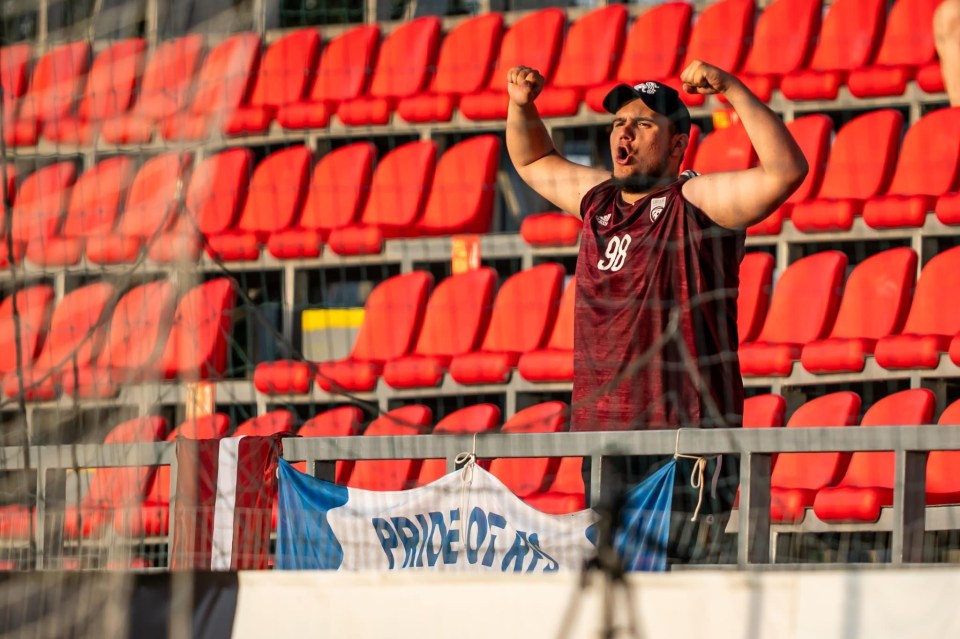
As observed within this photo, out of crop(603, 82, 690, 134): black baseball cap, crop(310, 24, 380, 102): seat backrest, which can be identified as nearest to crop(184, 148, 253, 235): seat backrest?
crop(310, 24, 380, 102): seat backrest

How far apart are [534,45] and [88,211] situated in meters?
2.50

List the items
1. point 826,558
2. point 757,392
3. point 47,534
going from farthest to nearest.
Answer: point 757,392, point 826,558, point 47,534

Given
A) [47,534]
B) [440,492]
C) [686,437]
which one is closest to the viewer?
[686,437]

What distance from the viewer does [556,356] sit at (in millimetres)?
6082

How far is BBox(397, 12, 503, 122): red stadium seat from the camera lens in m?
7.37

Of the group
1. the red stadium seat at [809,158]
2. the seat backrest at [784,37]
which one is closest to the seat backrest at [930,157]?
the red stadium seat at [809,158]

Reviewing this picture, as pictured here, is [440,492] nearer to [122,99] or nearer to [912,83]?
[912,83]

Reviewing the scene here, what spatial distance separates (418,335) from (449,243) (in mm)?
503

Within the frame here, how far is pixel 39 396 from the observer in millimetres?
5207

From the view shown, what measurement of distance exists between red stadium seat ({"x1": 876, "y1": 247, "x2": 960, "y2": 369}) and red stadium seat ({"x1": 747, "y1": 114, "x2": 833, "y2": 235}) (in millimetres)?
714

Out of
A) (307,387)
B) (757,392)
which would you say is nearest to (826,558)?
(757,392)

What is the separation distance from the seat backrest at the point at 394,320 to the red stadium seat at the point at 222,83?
3.90 feet

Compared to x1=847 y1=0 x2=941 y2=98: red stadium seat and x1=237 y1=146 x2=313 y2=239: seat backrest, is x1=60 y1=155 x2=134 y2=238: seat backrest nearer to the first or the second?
x1=237 y1=146 x2=313 y2=239: seat backrest

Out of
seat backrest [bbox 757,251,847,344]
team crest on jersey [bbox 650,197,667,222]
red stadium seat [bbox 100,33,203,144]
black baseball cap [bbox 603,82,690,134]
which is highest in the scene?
red stadium seat [bbox 100,33,203,144]
